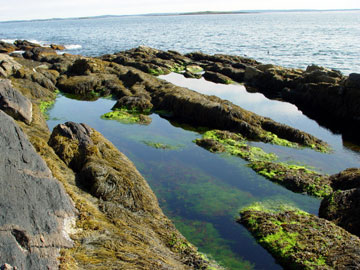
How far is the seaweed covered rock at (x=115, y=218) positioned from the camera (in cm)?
568

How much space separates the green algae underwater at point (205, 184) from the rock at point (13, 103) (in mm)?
3610

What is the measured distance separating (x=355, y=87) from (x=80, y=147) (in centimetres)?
1755

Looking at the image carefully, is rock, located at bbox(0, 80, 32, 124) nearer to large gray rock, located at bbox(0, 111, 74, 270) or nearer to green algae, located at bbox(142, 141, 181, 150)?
green algae, located at bbox(142, 141, 181, 150)

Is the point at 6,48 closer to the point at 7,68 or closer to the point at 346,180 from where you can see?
the point at 7,68

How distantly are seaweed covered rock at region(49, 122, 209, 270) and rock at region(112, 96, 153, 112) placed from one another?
819 cm

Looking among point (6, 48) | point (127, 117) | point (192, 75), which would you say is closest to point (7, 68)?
point (127, 117)

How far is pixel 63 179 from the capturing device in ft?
24.5

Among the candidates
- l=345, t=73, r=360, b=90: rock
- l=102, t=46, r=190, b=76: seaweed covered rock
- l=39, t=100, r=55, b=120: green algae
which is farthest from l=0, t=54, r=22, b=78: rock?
l=345, t=73, r=360, b=90: rock

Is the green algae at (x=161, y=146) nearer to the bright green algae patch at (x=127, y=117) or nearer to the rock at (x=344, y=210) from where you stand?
the bright green algae patch at (x=127, y=117)

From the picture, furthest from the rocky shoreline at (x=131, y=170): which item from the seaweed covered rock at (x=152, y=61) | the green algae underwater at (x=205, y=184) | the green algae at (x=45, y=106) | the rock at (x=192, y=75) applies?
the seaweed covered rock at (x=152, y=61)

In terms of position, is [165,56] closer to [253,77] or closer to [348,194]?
[253,77]

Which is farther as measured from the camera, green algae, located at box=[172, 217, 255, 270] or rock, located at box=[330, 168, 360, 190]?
rock, located at box=[330, 168, 360, 190]

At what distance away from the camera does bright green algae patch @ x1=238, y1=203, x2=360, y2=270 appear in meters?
6.70

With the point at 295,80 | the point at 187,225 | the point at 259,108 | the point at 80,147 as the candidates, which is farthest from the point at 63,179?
the point at 295,80
